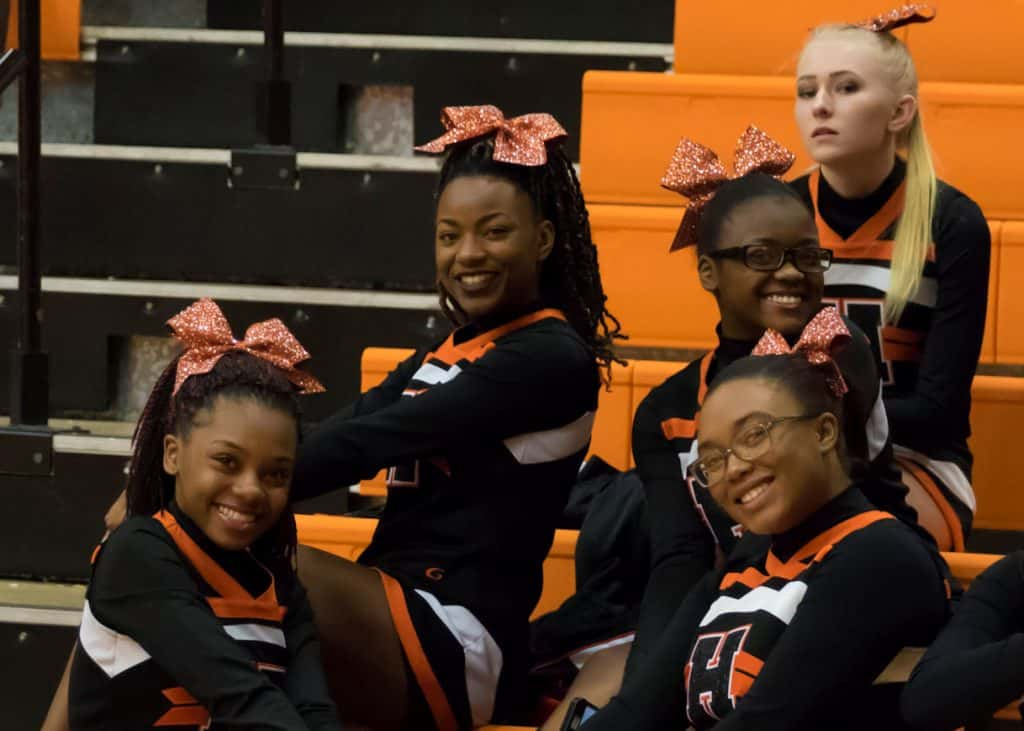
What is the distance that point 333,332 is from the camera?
3324 millimetres

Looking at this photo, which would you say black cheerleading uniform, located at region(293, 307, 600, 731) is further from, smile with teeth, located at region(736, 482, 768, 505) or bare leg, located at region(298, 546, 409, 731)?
smile with teeth, located at region(736, 482, 768, 505)

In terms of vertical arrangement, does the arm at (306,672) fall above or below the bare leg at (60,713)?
above

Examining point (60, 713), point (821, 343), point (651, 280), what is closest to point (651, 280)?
point (651, 280)

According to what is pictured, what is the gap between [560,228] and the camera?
2.53 meters

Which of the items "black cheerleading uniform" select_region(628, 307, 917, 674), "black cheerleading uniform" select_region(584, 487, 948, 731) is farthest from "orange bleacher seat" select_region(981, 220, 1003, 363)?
"black cheerleading uniform" select_region(584, 487, 948, 731)

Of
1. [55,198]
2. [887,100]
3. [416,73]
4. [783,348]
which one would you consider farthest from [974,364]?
[55,198]

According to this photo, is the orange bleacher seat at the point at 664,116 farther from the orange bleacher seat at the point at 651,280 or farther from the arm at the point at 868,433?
the arm at the point at 868,433

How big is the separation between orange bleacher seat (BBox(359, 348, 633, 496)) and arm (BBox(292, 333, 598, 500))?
0.61 meters

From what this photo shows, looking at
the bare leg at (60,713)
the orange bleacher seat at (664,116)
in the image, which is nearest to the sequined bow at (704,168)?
the orange bleacher seat at (664,116)

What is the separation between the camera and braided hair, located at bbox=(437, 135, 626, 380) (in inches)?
97.8

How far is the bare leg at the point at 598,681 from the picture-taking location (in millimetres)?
2330

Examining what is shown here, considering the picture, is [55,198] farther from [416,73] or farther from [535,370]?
[535,370]

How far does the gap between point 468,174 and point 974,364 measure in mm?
752

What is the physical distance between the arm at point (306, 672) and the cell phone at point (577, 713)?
27 centimetres
